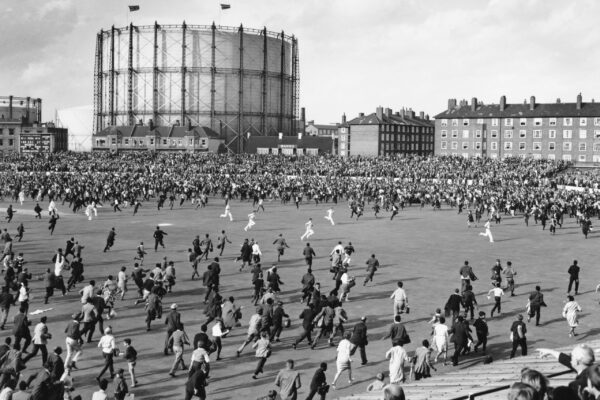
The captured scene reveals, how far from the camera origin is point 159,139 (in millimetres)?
118250

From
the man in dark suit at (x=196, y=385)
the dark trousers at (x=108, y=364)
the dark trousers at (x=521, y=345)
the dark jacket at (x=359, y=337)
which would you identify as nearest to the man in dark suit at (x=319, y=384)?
the man in dark suit at (x=196, y=385)

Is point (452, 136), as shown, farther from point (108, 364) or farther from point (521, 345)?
point (108, 364)

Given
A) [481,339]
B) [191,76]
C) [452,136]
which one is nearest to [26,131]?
[191,76]

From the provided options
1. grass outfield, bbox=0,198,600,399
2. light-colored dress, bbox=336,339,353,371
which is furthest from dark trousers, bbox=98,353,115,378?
light-colored dress, bbox=336,339,353,371

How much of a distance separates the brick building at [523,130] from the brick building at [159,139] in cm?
4178

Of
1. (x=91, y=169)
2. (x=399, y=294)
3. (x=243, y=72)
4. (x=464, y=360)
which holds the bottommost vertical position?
(x=464, y=360)

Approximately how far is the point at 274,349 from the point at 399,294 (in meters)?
4.30

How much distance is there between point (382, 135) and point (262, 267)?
9906 cm

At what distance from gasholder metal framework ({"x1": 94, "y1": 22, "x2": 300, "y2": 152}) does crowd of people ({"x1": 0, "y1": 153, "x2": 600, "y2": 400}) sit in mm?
20789

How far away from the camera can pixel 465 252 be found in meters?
32.8

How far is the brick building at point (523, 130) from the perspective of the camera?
102 meters

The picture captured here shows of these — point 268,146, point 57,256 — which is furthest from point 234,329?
point 268,146

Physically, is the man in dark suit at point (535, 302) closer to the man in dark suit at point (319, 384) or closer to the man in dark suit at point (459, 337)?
the man in dark suit at point (459, 337)

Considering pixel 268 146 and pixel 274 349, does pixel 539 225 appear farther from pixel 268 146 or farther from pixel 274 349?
pixel 268 146
